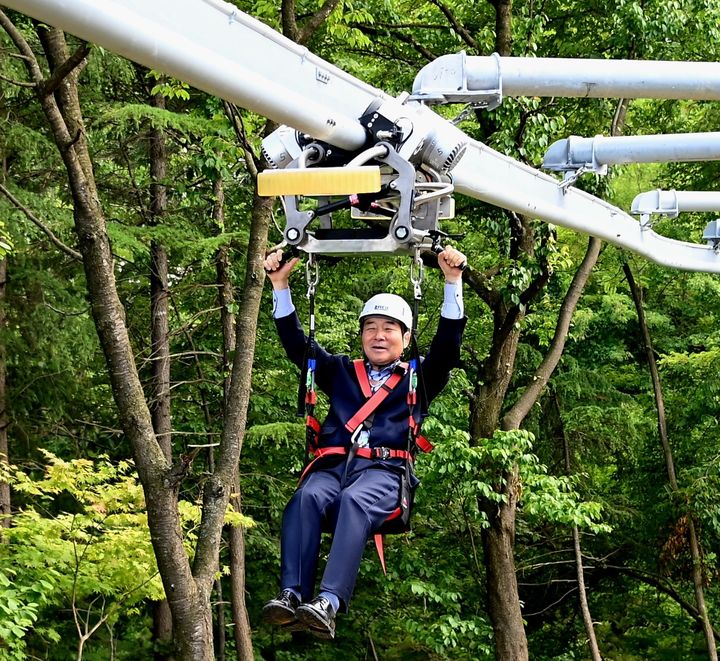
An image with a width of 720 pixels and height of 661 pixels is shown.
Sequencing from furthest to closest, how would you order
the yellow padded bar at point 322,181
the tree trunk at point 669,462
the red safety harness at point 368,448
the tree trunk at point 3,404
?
the tree trunk at point 669,462 → the tree trunk at point 3,404 → the red safety harness at point 368,448 → the yellow padded bar at point 322,181

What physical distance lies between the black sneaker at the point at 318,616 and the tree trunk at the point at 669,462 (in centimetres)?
1454

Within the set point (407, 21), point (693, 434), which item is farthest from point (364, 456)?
point (693, 434)

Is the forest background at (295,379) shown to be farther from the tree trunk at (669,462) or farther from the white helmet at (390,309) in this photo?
the white helmet at (390,309)

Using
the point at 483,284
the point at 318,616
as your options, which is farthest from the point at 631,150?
the point at 483,284

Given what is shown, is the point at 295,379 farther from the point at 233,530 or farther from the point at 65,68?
the point at 65,68

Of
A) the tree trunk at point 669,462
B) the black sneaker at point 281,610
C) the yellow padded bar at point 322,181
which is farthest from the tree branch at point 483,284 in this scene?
the yellow padded bar at point 322,181

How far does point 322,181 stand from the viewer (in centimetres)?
428

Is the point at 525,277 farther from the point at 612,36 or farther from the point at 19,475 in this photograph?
the point at 19,475

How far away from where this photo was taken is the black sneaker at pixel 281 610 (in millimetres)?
4859

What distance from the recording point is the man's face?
5539 mm

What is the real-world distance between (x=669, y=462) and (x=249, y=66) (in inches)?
651

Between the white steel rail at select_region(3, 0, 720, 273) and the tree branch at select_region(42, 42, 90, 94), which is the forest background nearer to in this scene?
the tree branch at select_region(42, 42, 90, 94)

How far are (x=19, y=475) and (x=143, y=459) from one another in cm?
237

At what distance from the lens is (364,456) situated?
5.42 meters
